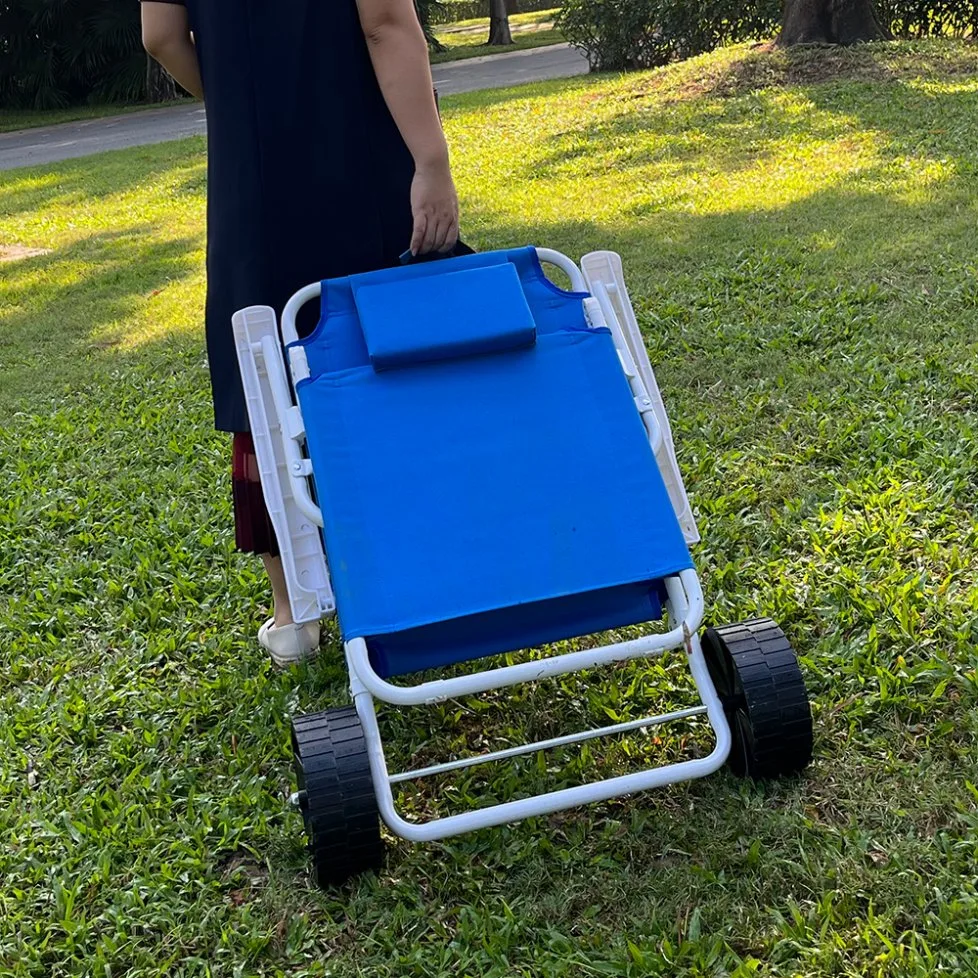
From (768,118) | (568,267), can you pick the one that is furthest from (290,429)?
(768,118)

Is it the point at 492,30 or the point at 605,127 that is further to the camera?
the point at 492,30

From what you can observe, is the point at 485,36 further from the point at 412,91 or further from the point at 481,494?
the point at 481,494

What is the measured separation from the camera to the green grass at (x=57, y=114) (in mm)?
18078

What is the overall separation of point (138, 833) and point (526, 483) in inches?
42.5

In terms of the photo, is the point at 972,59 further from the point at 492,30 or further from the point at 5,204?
the point at 492,30

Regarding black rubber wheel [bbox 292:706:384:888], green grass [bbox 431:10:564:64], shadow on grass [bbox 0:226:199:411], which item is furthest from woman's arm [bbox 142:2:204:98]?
green grass [bbox 431:10:564:64]

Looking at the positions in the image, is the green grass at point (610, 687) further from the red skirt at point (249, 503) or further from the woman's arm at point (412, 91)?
the woman's arm at point (412, 91)

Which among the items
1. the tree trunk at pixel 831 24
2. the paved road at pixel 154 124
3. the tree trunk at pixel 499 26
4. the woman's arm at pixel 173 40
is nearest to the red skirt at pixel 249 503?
the woman's arm at pixel 173 40

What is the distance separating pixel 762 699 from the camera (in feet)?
6.79

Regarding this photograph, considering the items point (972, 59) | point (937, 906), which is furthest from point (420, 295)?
point (972, 59)

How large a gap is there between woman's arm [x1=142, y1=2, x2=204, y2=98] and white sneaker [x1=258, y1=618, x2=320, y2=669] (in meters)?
1.26

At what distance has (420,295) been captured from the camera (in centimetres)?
225

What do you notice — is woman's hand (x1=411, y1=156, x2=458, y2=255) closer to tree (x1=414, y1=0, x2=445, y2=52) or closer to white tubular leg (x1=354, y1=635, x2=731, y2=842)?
white tubular leg (x1=354, y1=635, x2=731, y2=842)

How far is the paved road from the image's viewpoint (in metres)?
13.9
